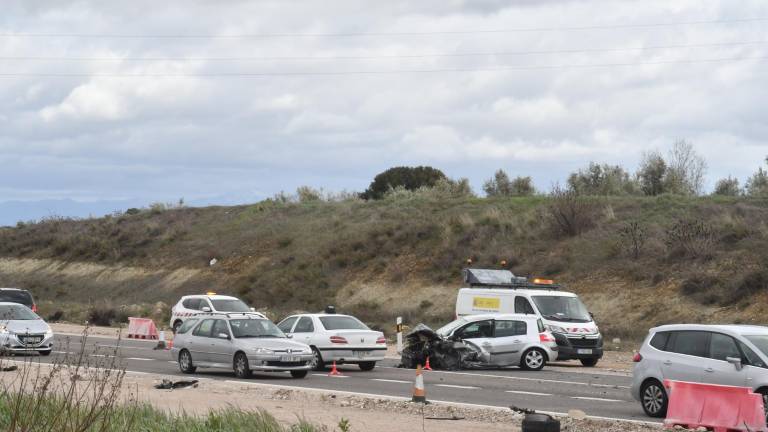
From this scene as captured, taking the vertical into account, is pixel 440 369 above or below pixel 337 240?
below

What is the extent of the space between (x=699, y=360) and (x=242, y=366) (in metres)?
10.8

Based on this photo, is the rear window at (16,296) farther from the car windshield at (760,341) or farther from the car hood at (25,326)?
the car windshield at (760,341)

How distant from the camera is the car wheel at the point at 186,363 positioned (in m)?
26.3

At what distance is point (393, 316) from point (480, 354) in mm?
22295

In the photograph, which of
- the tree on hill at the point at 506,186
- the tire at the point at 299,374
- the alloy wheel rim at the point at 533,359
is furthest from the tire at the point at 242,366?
the tree on hill at the point at 506,186

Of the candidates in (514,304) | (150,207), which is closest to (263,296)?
(514,304)

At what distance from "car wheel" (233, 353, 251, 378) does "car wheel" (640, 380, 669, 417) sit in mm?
9589

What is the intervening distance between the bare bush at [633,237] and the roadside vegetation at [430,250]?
8 cm

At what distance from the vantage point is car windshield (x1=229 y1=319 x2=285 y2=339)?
25.6 metres

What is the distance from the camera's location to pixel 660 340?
18594mm

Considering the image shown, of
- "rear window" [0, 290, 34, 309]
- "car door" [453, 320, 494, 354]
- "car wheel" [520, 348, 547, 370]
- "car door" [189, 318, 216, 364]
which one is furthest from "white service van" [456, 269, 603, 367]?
"rear window" [0, 290, 34, 309]

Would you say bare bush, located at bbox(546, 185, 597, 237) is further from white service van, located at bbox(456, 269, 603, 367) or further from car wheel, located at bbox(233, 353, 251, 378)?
car wheel, located at bbox(233, 353, 251, 378)

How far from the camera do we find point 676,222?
169 ft

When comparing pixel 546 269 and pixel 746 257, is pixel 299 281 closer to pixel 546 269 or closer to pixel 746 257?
pixel 546 269
